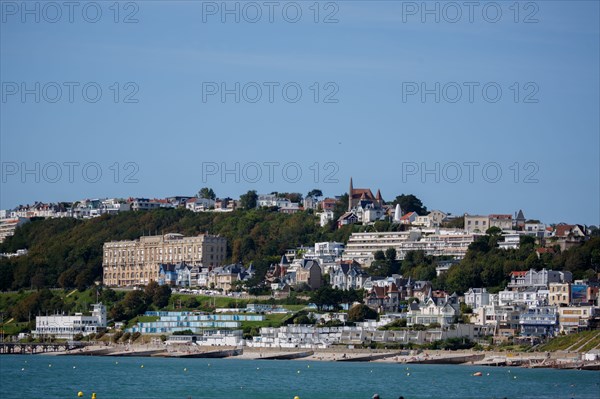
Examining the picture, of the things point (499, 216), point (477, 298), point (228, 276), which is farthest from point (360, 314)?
point (499, 216)

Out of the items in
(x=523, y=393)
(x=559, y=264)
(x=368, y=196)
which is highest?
(x=368, y=196)

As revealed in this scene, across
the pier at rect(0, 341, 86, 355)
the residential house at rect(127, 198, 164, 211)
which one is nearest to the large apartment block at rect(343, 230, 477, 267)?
the pier at rect(0, 341, 86, 355)

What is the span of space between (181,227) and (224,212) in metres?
5.92

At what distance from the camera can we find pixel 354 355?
104 meters

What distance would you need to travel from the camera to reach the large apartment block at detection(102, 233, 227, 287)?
15975 centimetres

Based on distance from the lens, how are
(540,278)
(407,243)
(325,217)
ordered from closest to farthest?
(540,278) < (407,243) < (325,217)

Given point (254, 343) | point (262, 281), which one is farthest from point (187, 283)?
point (254, 343)

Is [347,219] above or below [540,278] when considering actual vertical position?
above

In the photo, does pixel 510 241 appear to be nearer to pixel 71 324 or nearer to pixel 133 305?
pixel 133 305

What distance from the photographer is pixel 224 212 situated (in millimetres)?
175750

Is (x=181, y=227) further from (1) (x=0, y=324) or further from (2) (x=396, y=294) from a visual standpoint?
(2) (x=396, y=294)

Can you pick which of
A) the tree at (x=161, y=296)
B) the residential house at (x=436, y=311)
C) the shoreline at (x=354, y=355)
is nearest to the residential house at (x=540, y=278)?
the residential house at (x=436, y=311)

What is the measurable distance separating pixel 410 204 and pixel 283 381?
289ft

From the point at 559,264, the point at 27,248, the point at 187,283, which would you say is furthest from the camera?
the point at 27,248
